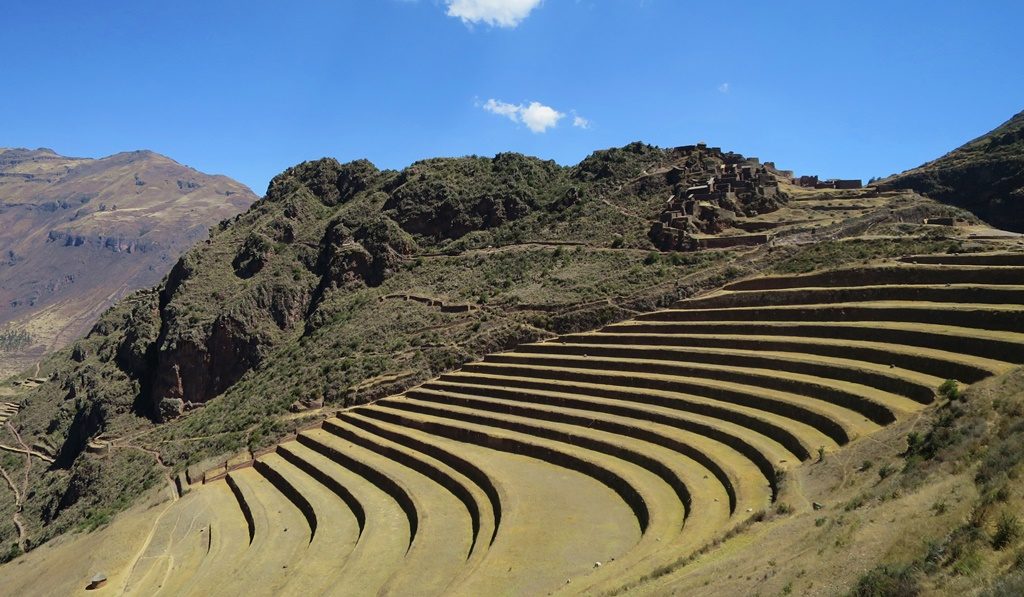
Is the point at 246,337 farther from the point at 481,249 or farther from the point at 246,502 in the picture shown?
the point at 246,502

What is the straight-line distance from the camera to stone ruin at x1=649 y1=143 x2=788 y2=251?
127 ft

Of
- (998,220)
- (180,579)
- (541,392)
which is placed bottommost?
(180,579)

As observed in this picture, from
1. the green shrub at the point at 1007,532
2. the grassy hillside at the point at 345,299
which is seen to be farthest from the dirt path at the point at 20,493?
the green shrub at the point at 1007,532

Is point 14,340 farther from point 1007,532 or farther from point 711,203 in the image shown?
point 1007,532

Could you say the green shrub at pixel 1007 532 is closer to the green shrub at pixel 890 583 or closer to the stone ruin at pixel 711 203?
the green shrub at pixel 890 583

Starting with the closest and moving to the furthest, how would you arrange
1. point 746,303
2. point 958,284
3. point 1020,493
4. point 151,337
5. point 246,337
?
point 1020,493, point 958,284, point 746,303, point 246,337, point 151,337

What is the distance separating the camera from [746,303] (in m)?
26.6

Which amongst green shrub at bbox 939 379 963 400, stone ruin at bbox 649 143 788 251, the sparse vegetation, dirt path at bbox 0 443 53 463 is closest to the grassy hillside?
dirt path at bbox 0 443 53 463

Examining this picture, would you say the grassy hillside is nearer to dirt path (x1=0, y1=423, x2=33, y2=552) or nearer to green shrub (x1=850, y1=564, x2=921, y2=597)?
dirt path (x1=0, y1=423, x2=33, y2=552)

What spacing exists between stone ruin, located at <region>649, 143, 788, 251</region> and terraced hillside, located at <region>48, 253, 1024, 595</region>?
10406mm

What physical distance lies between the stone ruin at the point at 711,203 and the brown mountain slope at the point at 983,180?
1864 cm

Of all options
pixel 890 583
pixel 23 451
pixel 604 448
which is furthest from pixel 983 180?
pixel 23 451

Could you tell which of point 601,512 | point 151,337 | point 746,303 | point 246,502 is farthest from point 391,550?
point 151,337

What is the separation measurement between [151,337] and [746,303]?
44.6m
